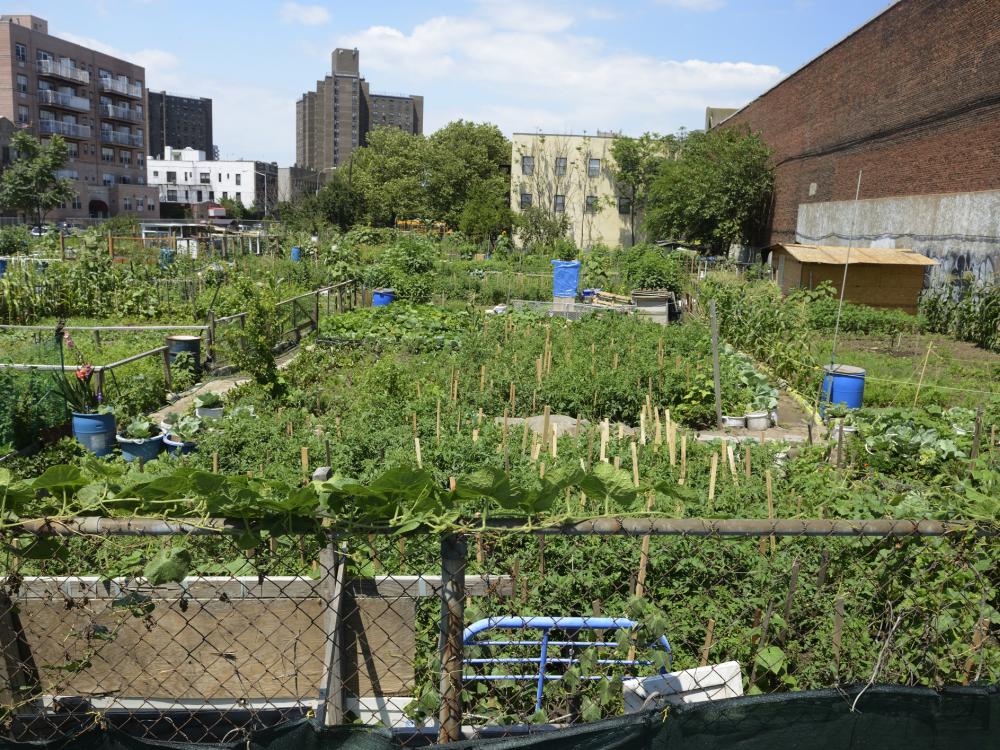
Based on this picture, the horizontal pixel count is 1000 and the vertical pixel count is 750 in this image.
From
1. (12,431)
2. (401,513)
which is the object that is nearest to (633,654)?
(401,513)

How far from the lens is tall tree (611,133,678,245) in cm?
4831

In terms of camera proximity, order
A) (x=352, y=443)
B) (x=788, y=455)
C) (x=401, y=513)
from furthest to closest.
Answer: (x=788, y=455) < (x=352, y=443) < (x=401, y=513)

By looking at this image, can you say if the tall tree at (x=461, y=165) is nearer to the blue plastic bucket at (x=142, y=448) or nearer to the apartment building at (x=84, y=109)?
the apartment building at (x=84, y=109)

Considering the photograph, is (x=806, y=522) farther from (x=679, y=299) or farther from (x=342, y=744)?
(x=679, y=299)

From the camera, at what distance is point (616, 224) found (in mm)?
52250

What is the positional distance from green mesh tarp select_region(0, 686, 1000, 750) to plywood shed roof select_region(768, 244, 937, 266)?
19629 mm

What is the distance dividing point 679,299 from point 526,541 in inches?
766

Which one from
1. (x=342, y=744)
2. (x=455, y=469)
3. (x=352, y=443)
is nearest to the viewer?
(x=342, y=744)

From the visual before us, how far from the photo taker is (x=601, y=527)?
2531mm

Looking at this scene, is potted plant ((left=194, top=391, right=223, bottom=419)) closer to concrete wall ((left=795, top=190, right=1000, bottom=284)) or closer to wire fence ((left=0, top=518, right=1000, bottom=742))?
wire fence ((left=0, top=518, right=1000, bottom=742))

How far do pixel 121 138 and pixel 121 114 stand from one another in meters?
2.13

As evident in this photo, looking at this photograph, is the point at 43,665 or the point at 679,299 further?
the point at 679,299

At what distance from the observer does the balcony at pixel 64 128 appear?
2419 inches

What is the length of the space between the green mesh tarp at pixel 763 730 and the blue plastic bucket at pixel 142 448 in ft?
24.4
